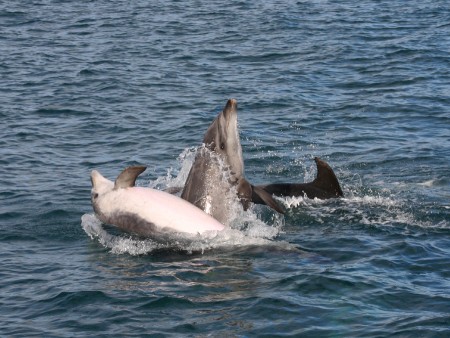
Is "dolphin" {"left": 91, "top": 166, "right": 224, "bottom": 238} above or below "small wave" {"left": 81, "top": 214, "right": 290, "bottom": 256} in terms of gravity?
above

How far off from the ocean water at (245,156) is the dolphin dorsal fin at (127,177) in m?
0.78

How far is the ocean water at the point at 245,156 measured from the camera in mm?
11773

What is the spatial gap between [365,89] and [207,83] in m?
4.08

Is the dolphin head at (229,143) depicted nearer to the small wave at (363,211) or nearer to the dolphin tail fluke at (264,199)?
the dolphin tail fluke at (264,199)

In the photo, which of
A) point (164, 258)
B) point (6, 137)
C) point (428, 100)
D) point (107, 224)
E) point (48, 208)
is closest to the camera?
point (164, 258)

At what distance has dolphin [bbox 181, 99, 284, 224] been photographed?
48.0 feet

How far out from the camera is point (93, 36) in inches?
1253

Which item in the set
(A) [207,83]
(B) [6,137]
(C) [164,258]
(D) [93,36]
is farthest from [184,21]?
(C) [164,258]

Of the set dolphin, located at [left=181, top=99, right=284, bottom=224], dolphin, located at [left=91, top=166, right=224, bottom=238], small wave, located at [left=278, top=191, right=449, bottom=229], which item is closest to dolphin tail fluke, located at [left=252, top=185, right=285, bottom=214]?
dolphin, located at [left=181, top=99, right=284, bottom=224]

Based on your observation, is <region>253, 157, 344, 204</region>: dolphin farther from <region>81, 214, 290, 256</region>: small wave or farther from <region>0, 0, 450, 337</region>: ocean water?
<region>81, 214, 290, 256</region>: small wave

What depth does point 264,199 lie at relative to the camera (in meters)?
14.3

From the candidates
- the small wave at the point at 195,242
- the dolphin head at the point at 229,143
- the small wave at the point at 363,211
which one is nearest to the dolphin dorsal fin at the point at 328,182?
the small wave at the point at 363,211

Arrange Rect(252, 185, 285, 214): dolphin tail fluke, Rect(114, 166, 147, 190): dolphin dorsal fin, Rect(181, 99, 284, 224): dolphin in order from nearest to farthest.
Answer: Rect(252, 185, 285, 214): dolphin tail fluke, Rect(114, 166, 147, 190): dolphin dorsal fin, Rect(181, 99, 284, 224): dolphin

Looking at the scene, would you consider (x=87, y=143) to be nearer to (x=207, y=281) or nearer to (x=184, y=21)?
(x=207, y=281)
